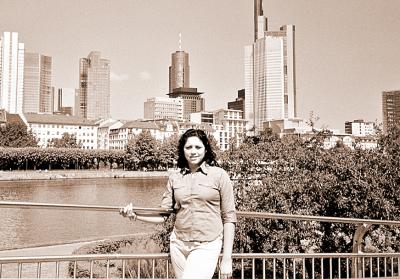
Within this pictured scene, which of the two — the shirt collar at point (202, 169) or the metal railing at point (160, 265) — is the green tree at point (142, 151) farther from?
the shirt collar at point (202, 169)

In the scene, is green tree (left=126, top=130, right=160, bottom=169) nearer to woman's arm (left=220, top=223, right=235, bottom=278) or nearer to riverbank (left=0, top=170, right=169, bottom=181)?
riverbank (left=0, top=170, right=169, bottom=181)

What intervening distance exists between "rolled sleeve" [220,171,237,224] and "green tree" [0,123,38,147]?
Answer: 99.3m

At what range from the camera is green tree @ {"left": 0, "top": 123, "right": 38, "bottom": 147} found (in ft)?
316

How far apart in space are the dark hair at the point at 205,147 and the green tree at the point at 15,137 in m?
99.0

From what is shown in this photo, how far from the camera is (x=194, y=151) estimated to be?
12.3 feet

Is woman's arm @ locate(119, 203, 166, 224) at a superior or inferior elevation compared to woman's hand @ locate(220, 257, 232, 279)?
superior

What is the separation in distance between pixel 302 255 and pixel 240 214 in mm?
1286

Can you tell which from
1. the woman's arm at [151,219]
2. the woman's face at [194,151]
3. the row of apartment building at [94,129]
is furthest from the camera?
the row of apartment building at [94,129]

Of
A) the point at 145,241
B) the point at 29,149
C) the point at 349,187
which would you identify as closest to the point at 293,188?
the point at 349,187

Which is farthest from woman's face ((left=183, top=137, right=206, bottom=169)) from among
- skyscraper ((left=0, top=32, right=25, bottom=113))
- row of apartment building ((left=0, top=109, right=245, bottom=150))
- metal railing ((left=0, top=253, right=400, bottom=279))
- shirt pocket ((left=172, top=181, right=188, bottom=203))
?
skyscraper ((left=0, top=32, right=25, bottom=113))

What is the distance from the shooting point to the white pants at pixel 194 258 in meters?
3.52

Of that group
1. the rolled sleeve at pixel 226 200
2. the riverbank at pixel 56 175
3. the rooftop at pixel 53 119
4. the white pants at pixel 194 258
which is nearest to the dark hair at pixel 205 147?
the rolled sleeve at pixel 226 200

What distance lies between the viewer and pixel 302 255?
5.07 m

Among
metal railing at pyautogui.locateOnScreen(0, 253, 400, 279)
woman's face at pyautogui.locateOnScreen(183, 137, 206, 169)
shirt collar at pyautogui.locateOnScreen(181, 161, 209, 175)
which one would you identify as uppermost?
woman's face at pyautogui.locateOnScreen(183, 137, 206, 169)
